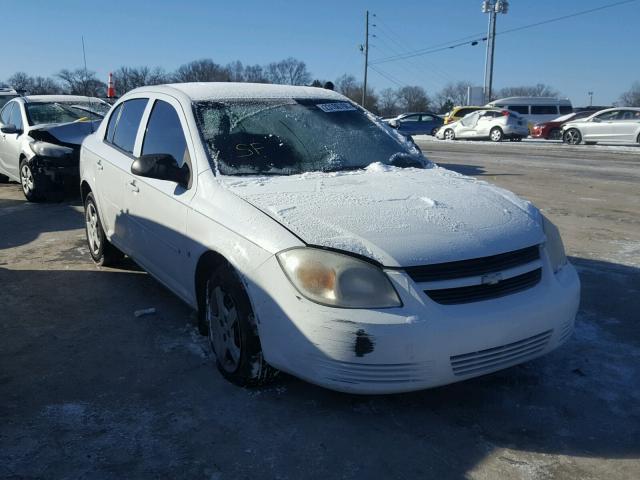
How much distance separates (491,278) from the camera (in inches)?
104

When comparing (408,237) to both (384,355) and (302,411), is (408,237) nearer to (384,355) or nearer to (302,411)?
(384,355)

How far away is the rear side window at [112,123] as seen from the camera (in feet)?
16.0

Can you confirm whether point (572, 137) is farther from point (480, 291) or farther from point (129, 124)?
point (480, 291)

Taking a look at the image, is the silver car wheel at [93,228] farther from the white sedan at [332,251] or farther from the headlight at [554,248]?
the headlight at [554,248]

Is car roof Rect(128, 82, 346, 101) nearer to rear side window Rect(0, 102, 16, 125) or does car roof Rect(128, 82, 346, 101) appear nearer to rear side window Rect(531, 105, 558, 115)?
rear side window Rect(0, 102, 16, 125)

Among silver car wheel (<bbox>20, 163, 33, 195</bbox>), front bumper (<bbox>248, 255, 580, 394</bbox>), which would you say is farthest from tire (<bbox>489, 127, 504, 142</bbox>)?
front bumper (<bbox>248, 255, 580, 394</bbox>)

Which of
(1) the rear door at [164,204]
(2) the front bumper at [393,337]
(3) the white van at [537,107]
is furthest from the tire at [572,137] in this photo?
(2) the front bumper at [393,337]

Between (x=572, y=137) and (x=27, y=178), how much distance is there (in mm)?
20111

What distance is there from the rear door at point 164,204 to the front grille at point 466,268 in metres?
1.42

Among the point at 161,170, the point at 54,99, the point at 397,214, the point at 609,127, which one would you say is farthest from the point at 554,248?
the point at 609,127

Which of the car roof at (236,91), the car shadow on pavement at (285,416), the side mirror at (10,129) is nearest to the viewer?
the car shadow on pavement at (285,416)

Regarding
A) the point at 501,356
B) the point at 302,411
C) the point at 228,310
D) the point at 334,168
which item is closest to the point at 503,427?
the point at 501,356

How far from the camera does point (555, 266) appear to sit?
120 inches

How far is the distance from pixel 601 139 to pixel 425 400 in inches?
831
